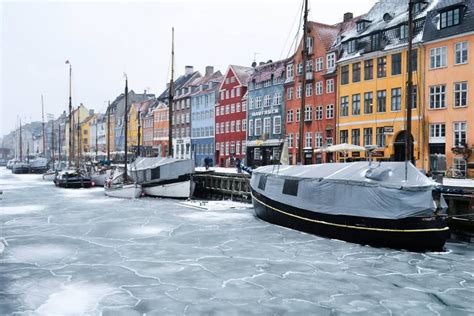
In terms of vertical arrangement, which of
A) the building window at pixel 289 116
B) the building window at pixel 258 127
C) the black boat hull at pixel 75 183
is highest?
the building window at pixel 289 116

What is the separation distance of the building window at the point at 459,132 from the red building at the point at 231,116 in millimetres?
30656

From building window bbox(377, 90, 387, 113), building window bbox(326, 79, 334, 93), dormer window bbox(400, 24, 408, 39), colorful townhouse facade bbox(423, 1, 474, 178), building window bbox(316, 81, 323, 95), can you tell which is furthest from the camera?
building window bbox(316, 81, 323, 95)

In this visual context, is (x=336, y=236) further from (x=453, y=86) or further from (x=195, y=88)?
(x=195, y=88)

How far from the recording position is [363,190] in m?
18.1

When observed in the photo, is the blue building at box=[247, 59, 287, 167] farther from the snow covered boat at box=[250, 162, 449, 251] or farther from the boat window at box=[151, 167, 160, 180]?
the snow covered boat at box=[250, 162, 449, 251]

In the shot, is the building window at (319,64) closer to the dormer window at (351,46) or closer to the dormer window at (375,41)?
the dormer window at (351,46)

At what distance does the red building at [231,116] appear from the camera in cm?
6297

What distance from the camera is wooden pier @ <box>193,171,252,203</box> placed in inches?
1399

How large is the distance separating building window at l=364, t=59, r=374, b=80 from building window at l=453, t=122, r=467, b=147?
937 cm

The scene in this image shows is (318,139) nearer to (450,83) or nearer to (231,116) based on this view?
(450,83)

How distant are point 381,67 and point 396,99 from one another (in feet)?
11.0

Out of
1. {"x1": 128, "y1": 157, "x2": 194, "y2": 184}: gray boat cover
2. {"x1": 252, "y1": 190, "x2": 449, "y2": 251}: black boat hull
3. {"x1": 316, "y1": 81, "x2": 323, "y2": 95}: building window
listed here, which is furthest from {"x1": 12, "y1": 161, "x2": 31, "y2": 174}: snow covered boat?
{"x1": 252, "y1": 190, "x2": 449, "y2": 251}: black boat hull

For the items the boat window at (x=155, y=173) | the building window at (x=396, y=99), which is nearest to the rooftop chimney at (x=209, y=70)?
the boat window at (x=155, y=173)

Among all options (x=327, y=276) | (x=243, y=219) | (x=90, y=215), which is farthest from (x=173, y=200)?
(x=327, y=276)
